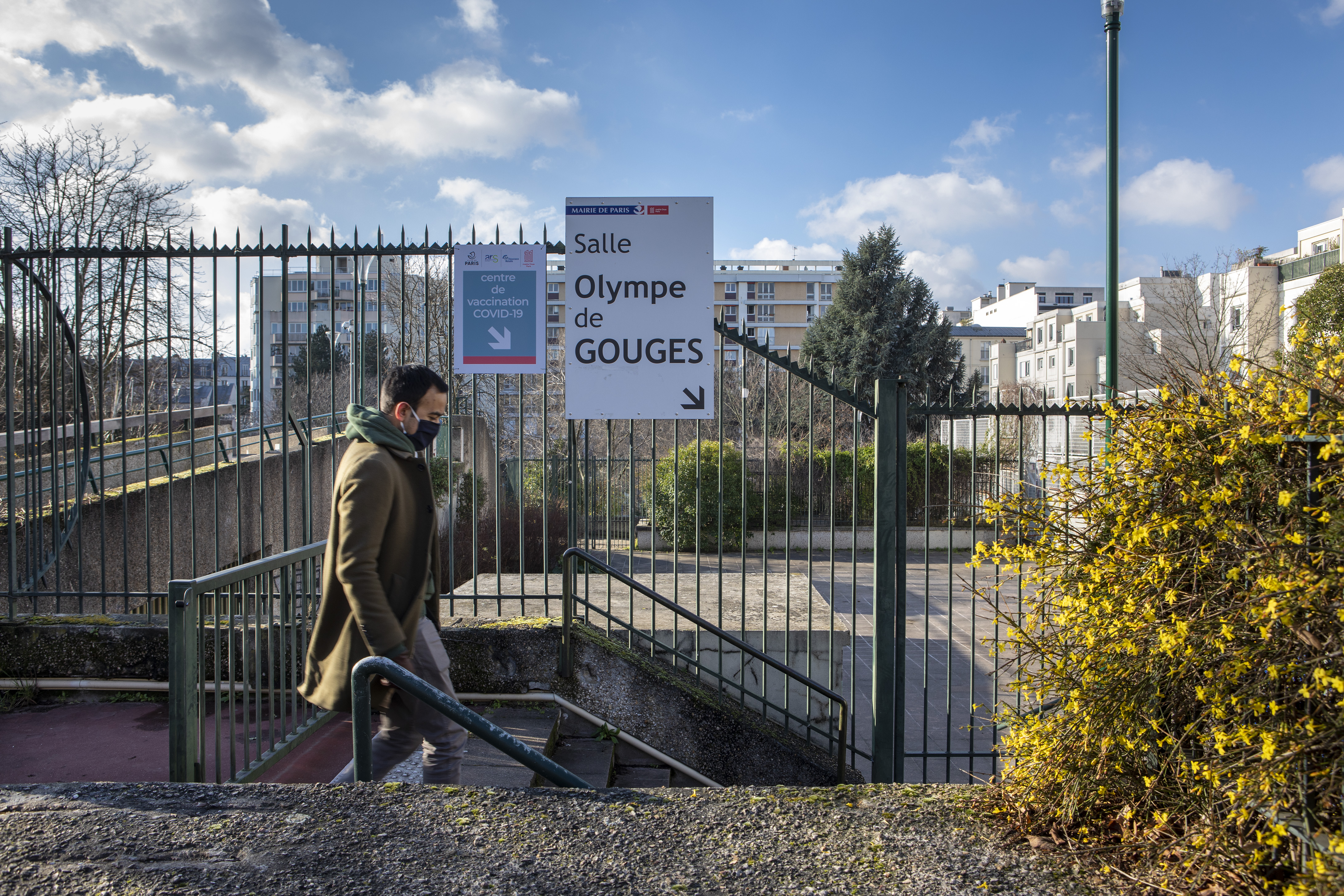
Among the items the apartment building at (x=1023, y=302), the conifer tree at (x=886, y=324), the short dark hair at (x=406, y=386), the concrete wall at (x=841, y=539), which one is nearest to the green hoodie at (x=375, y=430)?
the short dark hair at (x=406, y=386)

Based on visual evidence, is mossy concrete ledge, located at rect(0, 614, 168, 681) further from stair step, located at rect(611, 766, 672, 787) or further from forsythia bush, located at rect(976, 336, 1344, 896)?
forsythia bush, located at rect(976, 336, 1344, 896)

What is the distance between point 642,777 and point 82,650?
347 cm

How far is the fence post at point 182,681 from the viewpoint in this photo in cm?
309

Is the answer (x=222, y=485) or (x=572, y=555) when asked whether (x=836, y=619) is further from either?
(x=222, y=485)

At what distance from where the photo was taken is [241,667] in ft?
16.9

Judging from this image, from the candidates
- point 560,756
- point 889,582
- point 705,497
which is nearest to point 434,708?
point 560,756

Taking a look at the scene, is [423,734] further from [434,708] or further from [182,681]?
[182,681]

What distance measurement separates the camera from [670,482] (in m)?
16.9

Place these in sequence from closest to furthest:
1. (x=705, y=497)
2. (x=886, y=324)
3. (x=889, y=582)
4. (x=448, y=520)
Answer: (x=889, y=582) < (x=448, y=520) < (x=705, y=497) < (x=886, y=324)

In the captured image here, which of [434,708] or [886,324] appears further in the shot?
[886,324]

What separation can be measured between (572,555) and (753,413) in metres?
19.8

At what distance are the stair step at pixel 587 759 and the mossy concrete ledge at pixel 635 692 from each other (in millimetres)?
204

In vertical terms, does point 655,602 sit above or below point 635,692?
above

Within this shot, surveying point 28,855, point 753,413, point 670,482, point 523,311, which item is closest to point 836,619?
point 523,311
